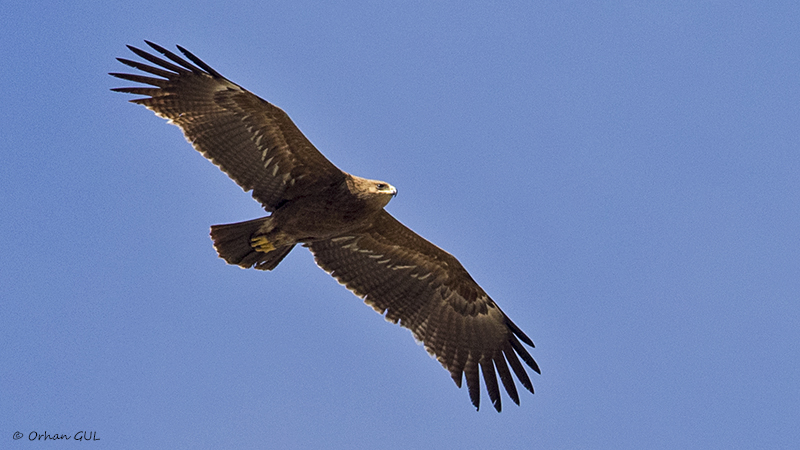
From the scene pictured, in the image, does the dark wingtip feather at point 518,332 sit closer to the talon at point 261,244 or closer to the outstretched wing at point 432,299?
the outstretched wing at point 432,299

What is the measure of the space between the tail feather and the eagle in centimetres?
1

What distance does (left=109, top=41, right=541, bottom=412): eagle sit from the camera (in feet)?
36.7

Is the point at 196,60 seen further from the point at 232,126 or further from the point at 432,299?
the point at 432,299

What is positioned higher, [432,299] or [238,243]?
[238,243]

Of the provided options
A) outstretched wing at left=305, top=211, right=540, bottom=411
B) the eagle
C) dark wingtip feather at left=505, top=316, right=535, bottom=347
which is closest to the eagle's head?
the eagle

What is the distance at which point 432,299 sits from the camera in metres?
12.8

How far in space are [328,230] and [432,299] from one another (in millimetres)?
2154

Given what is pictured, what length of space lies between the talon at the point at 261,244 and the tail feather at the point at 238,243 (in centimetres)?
6

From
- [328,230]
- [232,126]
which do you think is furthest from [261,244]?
[232,126]

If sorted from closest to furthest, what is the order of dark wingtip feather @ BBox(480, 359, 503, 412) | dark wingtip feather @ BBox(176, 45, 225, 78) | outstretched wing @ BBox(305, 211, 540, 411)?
dark wingtip feather @ BBox(176, 45, 225, 78), dark wingtip feather @ BBox(480, 359, 503, 412), outstretched wing @ BBox(305, 211, 540, 411)

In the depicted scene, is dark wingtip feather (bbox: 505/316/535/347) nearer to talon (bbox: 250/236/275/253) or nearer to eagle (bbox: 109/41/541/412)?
eagle (bbox: 109/41/541/412)

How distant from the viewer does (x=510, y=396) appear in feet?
39.8

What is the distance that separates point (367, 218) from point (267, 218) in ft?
4.16

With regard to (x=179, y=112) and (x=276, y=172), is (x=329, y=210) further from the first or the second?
(x=179, y=112)
